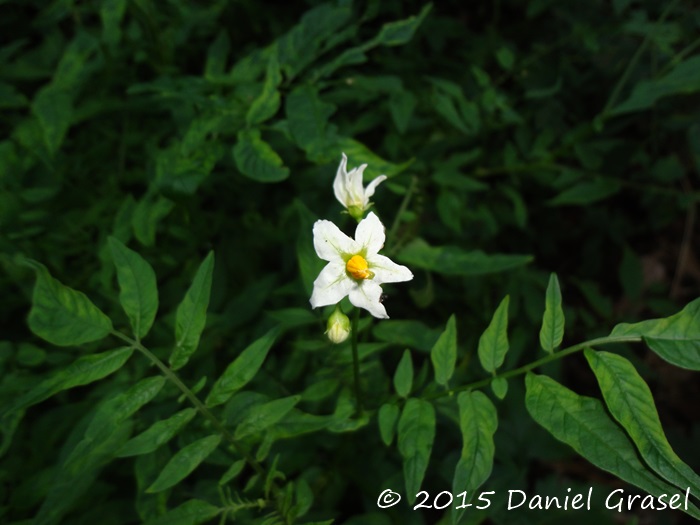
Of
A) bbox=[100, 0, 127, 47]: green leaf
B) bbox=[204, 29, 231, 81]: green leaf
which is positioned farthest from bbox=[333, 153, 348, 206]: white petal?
bbox=[100, 0, 127, 47]: green leaf

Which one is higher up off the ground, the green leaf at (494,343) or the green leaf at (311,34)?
the green leaf at (311,34)

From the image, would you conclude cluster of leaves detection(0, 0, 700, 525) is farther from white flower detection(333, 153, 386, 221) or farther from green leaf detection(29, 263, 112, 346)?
white flower detection(333, 153, 386, 221)

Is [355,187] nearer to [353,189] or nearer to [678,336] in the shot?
[353,189]

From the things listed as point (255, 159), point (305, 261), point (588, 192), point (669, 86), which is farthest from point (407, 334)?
point (669, 86)

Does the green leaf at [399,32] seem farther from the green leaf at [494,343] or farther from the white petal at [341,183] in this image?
the green leaf at [494,343]

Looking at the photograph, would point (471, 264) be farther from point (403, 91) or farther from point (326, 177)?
point (403, 91)

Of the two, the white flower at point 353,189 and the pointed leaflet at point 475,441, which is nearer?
the pointed leaflet at point 475,441

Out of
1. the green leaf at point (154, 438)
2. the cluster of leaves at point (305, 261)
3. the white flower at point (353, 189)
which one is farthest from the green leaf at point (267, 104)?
the green leaf at point (154, 438)
